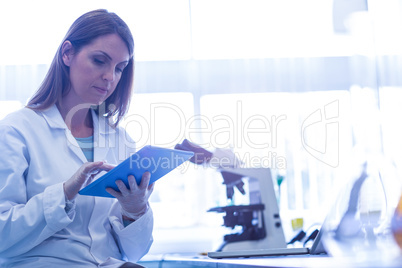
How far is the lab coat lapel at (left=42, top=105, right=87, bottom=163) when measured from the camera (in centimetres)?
142

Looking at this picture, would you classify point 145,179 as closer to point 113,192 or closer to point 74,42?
point 113,192

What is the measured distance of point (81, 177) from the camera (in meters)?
1.19

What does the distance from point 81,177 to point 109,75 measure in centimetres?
42

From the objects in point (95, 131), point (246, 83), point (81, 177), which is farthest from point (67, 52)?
point (246, 83)

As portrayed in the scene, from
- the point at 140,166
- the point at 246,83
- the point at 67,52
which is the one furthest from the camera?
the point at 246,83

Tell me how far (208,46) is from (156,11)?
49 centimetres

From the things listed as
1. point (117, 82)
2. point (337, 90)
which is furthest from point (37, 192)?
point (337, 90)

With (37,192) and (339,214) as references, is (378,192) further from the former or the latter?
(37,192)

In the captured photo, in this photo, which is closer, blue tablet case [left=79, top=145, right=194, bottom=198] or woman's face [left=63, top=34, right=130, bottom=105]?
blue tablet case [left=79, top=145, right=194, bottom=198]

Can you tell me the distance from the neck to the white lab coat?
0.19ft

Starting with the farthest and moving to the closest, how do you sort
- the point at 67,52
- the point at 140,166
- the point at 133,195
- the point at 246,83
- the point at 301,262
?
1. the point at 246,83
2. the point at 67,52
3. the point at 133,195
4. the point at 140,166
5. the point at 301,262

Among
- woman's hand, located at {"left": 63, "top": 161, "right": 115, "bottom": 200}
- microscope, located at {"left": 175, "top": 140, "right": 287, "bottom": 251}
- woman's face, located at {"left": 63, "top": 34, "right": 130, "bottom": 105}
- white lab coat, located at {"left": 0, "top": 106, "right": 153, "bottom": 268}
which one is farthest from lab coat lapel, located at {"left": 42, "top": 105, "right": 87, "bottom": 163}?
microscope, located at {"left": 175, "top": 140, "right": 287, "bottom": 251}

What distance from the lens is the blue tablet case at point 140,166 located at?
3.66 feet

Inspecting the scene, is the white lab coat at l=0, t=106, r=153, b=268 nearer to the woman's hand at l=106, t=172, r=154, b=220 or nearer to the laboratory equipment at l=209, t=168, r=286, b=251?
the woman's hand at l=106, t=172, r=154, b=220
